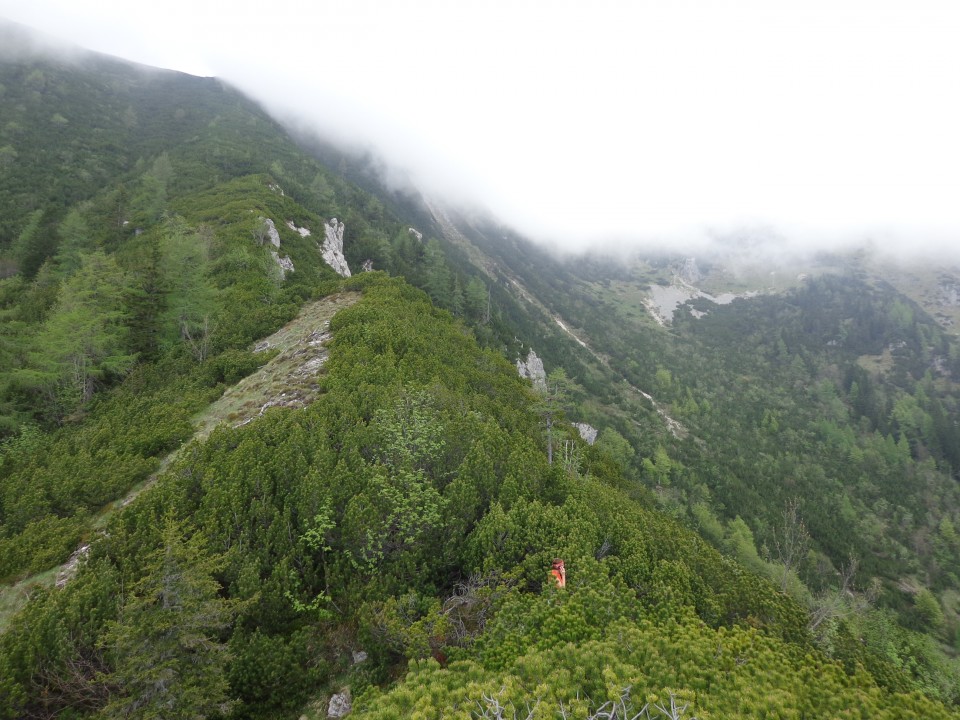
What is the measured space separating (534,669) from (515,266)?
15280 cm

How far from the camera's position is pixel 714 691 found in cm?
647

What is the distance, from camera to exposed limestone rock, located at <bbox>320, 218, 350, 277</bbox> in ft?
146

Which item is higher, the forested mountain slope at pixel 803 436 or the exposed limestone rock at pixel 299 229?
the exposed limestone rock at pixel 299 229

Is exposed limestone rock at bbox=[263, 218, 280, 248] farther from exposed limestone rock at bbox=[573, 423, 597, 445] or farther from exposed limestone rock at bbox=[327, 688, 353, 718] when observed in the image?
exposed limestone rock at bbox=[573, 423, 597, 445]

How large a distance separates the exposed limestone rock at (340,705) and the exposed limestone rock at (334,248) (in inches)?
1520

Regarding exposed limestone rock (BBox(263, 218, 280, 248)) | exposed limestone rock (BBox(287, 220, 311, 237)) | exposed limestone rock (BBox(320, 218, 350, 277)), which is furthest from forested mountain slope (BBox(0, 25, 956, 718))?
exposed limestone rock (BBox(320, 218, 350, 277))

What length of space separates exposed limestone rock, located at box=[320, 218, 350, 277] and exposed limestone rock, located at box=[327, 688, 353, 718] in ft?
127

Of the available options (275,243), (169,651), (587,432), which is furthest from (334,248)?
(169,651)

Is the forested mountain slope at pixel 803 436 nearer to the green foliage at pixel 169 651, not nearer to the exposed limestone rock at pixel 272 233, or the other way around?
the green foliage at pixel 169 651

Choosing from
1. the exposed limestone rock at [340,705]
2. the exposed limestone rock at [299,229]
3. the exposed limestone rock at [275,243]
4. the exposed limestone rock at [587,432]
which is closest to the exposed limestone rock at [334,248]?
the exposed limestone rock at [299,229]

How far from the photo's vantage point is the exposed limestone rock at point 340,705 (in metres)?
7.58

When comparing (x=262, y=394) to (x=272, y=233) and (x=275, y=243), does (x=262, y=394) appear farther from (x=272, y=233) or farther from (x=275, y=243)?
(x=272, y=233)

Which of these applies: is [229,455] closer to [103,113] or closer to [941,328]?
[103,113]

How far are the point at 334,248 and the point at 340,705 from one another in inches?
1839
